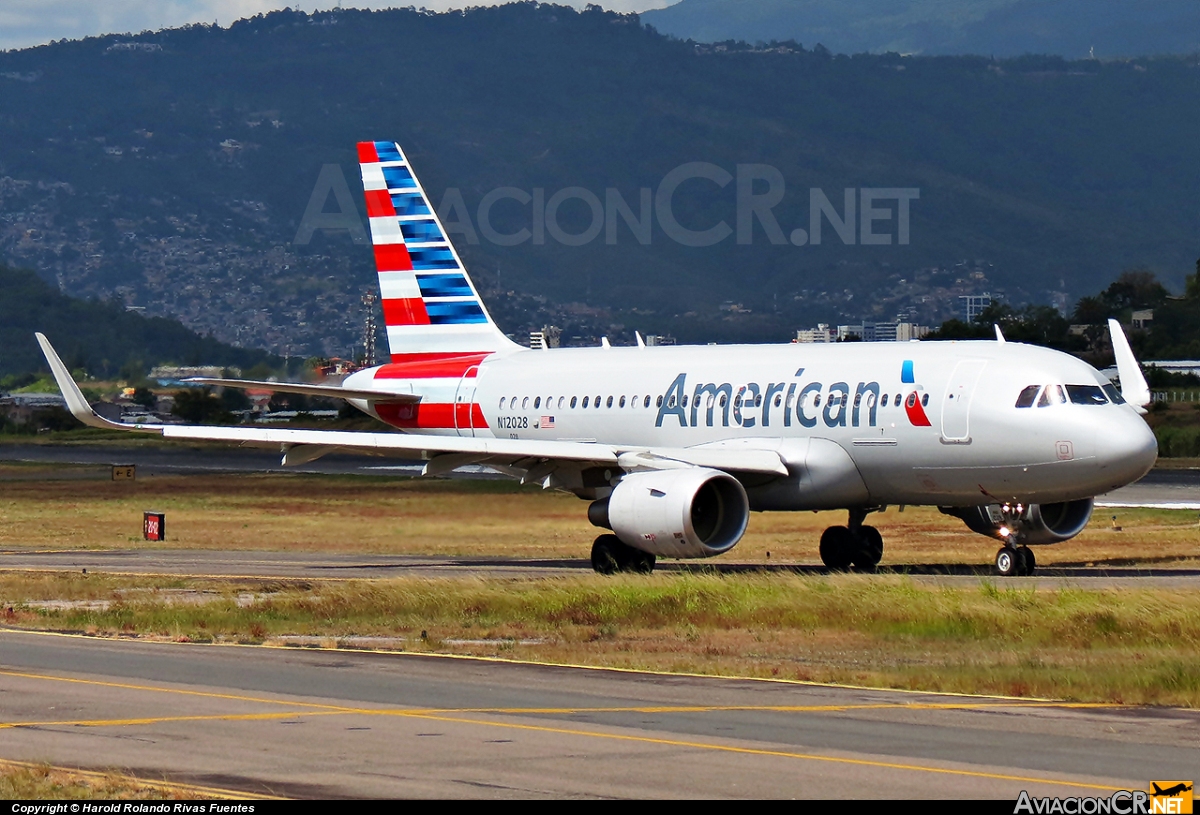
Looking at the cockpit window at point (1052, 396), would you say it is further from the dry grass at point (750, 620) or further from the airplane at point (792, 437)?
the dry grass at point (750, 620)

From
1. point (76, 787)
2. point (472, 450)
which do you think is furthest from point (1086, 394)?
point (76, 787)

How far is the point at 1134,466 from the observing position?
3077cm

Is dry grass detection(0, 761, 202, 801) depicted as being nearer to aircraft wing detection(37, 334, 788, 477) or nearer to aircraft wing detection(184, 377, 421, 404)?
aircraft wing detection(37, 334, 788, 477)

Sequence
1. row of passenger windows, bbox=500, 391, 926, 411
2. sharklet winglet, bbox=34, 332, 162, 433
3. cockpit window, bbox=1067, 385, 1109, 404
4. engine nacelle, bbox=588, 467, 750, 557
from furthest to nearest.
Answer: sharklet winglet, bbox=34, 332, 162, 433 → row of passenger windows, bbox=500, 391, 926, 411 → engine nacelle, bbox=588, 467, 750, 557 → cockpit window, bbox=1067, 385, 1109, 404

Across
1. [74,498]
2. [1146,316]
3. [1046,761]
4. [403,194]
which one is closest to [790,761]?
[1046,761]

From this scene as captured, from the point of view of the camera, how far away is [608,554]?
34625 millimetres

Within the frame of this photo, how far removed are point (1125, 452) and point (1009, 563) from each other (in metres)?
3.12

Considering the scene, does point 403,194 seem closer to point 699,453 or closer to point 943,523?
point 699,453

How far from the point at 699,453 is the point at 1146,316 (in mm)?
105214

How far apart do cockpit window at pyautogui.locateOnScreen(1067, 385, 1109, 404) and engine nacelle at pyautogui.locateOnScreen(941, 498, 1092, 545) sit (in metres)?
2.44

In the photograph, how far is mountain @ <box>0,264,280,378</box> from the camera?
5418 inches

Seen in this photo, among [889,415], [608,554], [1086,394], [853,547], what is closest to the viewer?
[1086,394]

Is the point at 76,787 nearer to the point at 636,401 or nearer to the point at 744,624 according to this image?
the point at 744,624

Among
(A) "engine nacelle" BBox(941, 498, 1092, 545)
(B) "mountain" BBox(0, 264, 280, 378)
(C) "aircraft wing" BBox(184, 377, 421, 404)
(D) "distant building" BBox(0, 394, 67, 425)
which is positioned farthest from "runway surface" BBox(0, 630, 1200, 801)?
(B) "mountain" BBox(0, 264, 280, 378)
